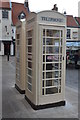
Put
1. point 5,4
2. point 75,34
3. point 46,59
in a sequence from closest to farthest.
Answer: point 46,59 → point 5,4 → point 75,34

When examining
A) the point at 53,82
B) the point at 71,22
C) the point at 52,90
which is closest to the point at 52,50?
the point at 53,82

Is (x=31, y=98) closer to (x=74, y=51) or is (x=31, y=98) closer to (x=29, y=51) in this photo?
(x=29, y=51)

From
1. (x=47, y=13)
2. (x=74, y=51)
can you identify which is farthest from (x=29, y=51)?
(x=74, y=51)

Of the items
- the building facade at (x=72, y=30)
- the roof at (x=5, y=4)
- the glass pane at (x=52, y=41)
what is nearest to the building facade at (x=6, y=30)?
the roof at (x=5, y=4)

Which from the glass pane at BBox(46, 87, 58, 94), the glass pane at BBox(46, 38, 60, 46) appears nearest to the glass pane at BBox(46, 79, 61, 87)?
the glass pane at BBox(46, 87, 58, 94)

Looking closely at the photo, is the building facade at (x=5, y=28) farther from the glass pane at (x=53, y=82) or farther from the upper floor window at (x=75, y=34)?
the glass pane at (x=53, y=82)

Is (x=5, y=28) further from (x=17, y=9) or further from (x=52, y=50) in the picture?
(x=52, y=50)

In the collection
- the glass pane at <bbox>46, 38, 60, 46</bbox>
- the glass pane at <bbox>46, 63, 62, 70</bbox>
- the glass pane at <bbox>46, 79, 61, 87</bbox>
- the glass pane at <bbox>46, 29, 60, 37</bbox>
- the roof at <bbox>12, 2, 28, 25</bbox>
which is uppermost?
the roof at <bbox>12, 2, 28, 25</bbox>

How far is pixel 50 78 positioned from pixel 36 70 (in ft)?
1.72

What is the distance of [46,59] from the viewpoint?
5.11m

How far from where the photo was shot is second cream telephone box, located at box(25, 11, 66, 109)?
16.1ft

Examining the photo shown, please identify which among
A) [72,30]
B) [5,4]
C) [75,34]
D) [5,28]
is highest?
[5,4]

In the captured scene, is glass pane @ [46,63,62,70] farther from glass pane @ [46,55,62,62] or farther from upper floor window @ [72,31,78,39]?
upper floor window @ [72,31,78,39]

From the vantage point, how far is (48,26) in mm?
4980
